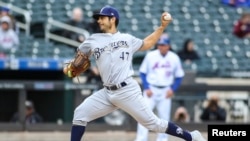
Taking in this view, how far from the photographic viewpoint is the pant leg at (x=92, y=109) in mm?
8250

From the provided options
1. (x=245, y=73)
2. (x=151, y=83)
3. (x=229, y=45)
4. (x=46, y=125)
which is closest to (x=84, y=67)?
(x=151, y=83)

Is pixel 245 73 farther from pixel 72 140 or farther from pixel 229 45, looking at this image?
pixel 72 140

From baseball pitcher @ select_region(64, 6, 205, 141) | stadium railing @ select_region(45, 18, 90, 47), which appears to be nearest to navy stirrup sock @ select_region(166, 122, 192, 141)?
baseball pitcher @ select_region(64, 6, 205, 141)

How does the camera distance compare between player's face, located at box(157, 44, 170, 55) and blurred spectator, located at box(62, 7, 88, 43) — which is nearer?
player's face, located at box(157, 44, 170, 55)

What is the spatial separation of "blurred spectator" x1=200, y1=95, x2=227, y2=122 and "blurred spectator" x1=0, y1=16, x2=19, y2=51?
3707mm

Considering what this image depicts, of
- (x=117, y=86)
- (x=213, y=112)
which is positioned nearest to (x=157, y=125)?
(x=117, y=86)

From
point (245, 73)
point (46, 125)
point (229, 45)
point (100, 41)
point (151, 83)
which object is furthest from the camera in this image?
point (229, 45)

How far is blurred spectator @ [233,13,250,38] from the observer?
17172mm

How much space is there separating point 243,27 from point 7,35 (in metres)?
5.63

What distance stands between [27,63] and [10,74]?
595mm

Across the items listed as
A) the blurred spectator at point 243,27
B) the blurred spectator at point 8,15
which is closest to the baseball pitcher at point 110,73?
the blurred spectator at point 8,15

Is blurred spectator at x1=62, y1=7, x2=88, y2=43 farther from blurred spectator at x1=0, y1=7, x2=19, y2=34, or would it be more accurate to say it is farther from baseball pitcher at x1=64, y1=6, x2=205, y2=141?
baseball pitcher at x1=64, y1=6, x2=205, y2=141

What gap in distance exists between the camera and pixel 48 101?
13.5 m

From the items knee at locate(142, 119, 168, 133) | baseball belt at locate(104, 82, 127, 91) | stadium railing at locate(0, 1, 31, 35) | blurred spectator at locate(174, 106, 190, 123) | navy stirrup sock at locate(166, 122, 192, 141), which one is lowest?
blurred spectator at locate(174, 106, 190, 123)
